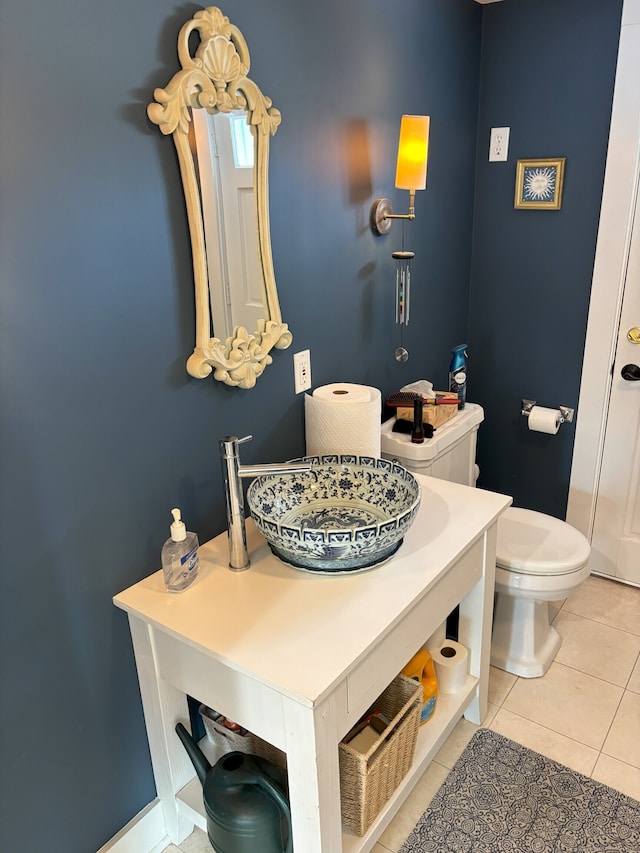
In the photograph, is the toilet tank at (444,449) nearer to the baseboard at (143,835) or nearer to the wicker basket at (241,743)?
the wicker basket at (241,743)

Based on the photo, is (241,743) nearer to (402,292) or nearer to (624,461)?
(402,292)

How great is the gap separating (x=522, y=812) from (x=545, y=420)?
1352mm

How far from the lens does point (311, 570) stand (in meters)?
1.39

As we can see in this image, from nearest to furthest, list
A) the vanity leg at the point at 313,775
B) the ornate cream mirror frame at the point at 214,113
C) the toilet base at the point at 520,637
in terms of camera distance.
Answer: the vanity leg at the point at 313,775 < the ornate cream mirror frame at the point at 214,113 < the toilet base at the point at 520,637

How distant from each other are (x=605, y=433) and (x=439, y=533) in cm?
121

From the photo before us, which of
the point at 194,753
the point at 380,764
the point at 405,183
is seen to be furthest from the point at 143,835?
the point at 405,183

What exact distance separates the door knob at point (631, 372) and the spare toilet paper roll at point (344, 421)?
3.56 feet

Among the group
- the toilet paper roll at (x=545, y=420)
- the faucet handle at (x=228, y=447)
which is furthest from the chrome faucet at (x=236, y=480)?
the toilet paper roll at (x=545, y=420)

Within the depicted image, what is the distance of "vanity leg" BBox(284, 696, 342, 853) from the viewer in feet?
3.63

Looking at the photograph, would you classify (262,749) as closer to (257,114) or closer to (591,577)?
(257,114)

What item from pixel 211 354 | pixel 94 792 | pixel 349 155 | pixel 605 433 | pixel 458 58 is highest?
pixel 458 58

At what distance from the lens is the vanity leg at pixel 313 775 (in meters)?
1.11

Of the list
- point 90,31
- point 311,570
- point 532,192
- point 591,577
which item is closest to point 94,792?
point 311,570

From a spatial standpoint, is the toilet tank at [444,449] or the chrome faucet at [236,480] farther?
the toilet tank at [444,449]
